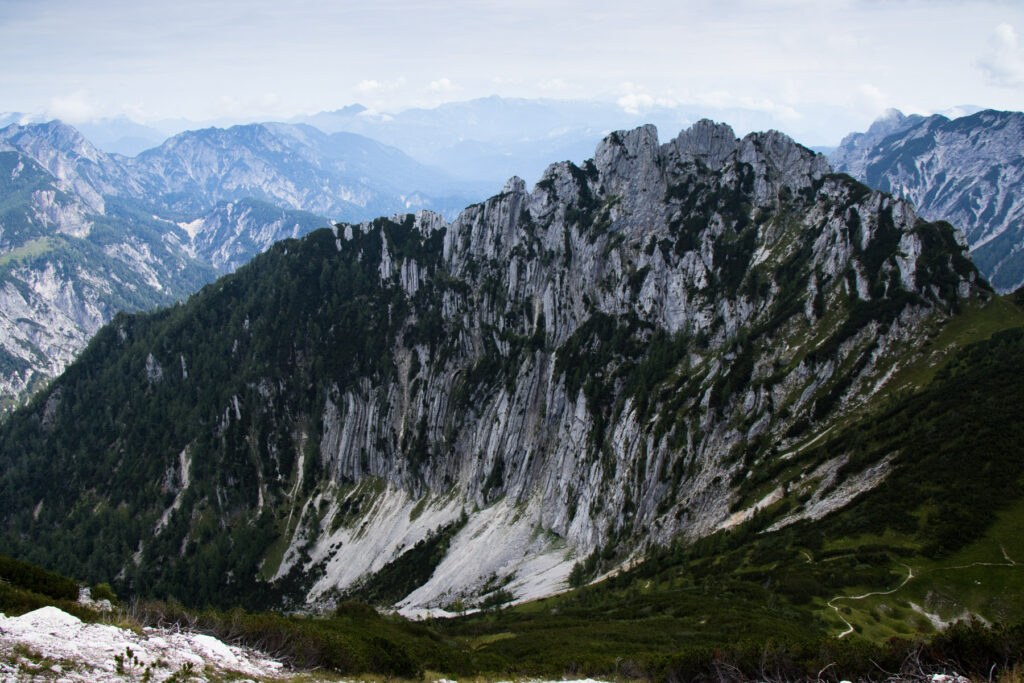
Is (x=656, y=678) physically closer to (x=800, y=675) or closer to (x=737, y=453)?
(x=800, y=675)

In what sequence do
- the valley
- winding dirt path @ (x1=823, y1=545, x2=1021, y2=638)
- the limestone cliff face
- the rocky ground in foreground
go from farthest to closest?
the limestone cliff face, winding dirt path @ (x1=823, y1=545, x2=1021, y2=638), the valley, the rocky ground in foreground

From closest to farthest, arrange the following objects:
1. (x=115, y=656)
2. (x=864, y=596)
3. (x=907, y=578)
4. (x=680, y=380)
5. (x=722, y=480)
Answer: (x=115, y=656)
(x=864, y=596)
(x=907, y=578)
(x=722, y=480)
(x=680, y=380)

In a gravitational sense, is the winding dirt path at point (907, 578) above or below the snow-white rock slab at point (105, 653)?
below

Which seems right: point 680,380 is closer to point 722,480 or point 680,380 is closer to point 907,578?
point 722,480

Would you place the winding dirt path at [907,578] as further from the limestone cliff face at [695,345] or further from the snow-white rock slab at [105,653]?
the snow-white rock slab at [105,653]

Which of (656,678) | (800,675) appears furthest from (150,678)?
(800,675)

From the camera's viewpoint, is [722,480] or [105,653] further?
[722,480]

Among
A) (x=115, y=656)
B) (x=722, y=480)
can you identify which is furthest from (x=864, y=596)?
(x=115, y=656)

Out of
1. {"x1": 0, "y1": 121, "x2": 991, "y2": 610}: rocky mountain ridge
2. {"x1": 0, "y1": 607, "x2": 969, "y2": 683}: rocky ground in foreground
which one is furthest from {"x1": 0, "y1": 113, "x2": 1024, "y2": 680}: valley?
{"x1": 0, "y1": 607, "x2": 969, "y2": 683}: rocky ground in foreground

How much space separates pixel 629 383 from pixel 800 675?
124113 mm

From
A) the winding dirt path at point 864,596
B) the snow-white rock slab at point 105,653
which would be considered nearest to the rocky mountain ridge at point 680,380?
the winding dirt path at point 864,596

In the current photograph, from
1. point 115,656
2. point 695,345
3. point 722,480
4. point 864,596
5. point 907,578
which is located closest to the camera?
point 115,656

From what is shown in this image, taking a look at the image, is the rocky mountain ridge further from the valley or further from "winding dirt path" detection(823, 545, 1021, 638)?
"winding dirt path" detection(823, 545, 1021, 638)

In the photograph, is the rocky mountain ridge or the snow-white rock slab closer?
the snow-white rock slab
